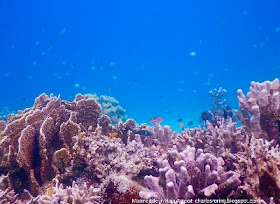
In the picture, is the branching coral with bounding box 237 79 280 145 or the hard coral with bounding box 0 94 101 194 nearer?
the hard coral with bounding box 0 94 101 194

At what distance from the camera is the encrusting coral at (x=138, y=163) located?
278 centimetres

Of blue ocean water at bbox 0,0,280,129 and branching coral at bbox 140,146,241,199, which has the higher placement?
blue ocean water at bbox 0,0,280,129

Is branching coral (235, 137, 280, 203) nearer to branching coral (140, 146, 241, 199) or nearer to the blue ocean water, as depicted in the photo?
branching coral (140, 146, 241, 199)

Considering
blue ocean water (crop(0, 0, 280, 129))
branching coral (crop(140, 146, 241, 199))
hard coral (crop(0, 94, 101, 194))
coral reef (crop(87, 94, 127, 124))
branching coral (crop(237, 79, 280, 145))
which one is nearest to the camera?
branching coral (crop(140, 146, 241, 199))

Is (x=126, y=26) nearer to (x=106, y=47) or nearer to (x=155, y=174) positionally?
(x=106, y=47)

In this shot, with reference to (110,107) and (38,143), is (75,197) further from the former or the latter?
(110,107)

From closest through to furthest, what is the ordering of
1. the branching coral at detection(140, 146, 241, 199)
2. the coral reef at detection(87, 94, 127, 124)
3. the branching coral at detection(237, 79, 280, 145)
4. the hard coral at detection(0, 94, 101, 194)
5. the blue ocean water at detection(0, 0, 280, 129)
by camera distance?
the branching coral at detection(140, 146, 241, 199) → the hard coral at detection(0, 94, 101, 194) → the branching coral at detection(237, 79, 280, 145) → the coral reef at detection(87, 94, 127, 124) → the blue ocean water at detection(0, 0, 280, 129)

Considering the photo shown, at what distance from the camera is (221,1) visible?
294ft

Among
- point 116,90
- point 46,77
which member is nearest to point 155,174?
point 116,90

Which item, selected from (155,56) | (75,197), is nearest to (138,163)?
(75,197)

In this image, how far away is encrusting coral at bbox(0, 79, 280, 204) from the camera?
2.78m

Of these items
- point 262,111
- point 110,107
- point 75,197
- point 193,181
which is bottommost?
point 75,197

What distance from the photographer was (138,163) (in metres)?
3.81

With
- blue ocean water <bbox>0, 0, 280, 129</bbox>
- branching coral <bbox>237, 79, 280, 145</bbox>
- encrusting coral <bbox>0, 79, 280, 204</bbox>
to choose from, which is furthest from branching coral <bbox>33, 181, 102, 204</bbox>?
blue ocean water <bbox>0, 0, 280, 129</bbox>
